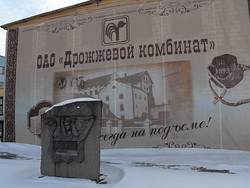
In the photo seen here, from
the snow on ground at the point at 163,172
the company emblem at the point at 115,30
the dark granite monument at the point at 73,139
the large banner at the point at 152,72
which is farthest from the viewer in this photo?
the company emblem at the point at 115,30

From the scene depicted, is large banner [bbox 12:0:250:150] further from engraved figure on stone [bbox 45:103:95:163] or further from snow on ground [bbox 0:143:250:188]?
engraved figure on stone [bbox 45:103:95:163]

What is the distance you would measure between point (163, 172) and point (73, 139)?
5.64ft

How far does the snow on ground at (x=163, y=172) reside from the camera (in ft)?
16.1

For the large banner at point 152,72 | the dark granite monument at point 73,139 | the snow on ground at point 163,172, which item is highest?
the large banner at point 152,72

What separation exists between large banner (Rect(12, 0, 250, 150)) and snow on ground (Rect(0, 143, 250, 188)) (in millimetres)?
881

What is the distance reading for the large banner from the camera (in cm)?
942

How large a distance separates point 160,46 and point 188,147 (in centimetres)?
336

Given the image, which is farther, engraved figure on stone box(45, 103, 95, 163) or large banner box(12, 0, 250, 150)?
large banner box(12, 0, 250, 150)

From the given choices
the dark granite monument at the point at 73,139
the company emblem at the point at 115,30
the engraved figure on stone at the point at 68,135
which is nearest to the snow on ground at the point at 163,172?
the dark granite monument at the point at 73,139

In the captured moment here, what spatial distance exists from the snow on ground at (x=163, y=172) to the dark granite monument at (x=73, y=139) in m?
0.19

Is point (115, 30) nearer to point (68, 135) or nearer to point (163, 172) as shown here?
point (68, 135)

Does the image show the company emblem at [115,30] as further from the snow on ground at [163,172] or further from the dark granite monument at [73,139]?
the dark granite monument at [73,139]

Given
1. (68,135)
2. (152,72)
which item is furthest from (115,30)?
(68,135)

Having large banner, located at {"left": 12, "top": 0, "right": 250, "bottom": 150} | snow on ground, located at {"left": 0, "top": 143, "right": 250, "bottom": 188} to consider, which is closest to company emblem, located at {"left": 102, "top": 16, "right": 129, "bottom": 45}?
large banner, located at {"left": 12, "top": 0, "right": 250, "bottom": 150}
